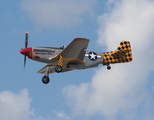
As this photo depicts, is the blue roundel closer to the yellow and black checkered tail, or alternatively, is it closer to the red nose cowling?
the yellow and black checkered tail

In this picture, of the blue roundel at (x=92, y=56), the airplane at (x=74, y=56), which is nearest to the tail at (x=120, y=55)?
the airplane at (x=74, y=56)

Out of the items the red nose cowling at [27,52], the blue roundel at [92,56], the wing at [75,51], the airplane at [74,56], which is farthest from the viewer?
the blue roundel at [92,56]

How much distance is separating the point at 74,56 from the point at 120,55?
187 inches

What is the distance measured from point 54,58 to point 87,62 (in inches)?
122

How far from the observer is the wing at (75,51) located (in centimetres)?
3259

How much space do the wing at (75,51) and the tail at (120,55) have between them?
101 inches

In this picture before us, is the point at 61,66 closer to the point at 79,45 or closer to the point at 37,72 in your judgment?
the point at 79,45

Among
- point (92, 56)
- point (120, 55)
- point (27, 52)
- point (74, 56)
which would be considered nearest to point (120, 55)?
point (120, 55)

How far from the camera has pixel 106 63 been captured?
120ft

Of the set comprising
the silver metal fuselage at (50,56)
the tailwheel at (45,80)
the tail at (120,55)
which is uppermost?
the tail at (120,55)

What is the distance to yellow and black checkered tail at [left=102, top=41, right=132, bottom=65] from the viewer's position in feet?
120

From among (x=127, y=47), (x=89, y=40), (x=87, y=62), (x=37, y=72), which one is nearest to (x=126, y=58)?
(x=127, y=47)

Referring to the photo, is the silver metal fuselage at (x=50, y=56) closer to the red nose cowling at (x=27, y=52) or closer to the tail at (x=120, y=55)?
the red nose cowling at (x=27, y=52)

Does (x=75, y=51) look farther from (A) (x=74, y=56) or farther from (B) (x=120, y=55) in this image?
(B) (x=120, y=55)
